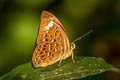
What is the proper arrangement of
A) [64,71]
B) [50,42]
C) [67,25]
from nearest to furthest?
[64,71] < [50,42] < [67,25]

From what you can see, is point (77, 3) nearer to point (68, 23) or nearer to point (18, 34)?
point (68, 23)

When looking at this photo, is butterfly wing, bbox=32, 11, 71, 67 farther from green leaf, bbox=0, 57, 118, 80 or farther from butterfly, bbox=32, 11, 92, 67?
green leaf, bbox=0, 57, 118, 80

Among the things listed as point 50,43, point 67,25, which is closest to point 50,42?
point 50,43

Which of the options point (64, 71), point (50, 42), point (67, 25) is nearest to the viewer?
point (64, 71)

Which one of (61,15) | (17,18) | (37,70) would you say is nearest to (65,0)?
(61,15)

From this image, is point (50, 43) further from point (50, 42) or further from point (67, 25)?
point (67, 25)

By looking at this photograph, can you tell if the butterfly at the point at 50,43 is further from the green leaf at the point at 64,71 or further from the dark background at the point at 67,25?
the dark background at the point at 67,25

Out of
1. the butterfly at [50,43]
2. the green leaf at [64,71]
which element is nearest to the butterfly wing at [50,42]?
the butterfly at [50,43]
